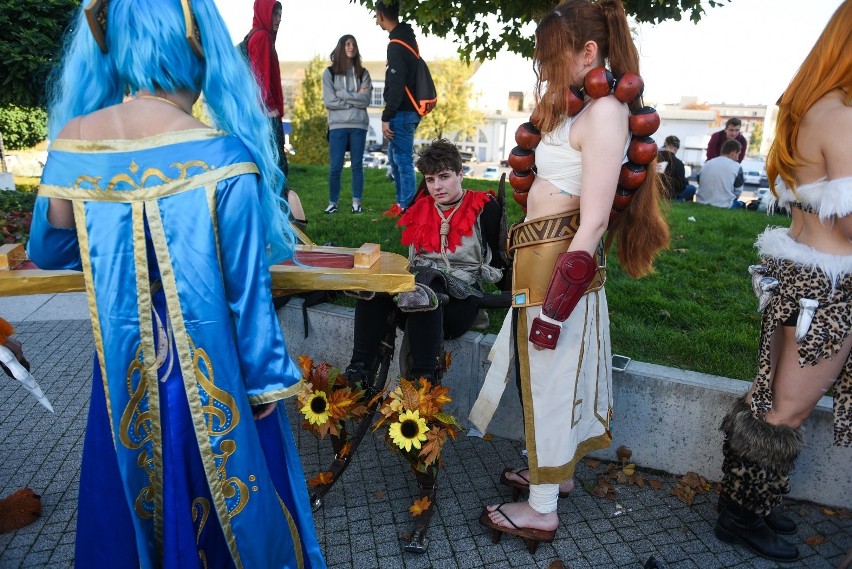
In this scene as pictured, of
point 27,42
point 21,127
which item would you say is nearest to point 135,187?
point 27,42

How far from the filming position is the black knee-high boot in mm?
2289

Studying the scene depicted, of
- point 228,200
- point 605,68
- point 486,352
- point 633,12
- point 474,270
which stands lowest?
point 486,352

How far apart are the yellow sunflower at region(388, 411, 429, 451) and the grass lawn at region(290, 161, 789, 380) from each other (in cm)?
135

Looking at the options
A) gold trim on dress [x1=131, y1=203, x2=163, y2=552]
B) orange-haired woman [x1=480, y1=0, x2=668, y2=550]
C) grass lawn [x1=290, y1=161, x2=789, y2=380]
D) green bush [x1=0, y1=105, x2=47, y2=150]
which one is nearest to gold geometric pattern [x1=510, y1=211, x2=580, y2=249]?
orange-haired woman [x1=480, y1=0, x2=668, y2=550]

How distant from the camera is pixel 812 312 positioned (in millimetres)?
2076

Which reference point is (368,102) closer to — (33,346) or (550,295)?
(33,346)

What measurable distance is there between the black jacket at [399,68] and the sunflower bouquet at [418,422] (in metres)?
3.86

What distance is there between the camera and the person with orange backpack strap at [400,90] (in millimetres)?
5586

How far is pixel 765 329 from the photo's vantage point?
2.27 metres

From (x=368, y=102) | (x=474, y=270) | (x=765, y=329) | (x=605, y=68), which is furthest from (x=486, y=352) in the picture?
(x=368, y=102)

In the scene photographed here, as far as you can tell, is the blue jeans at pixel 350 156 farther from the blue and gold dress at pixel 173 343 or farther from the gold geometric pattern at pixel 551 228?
the blue and gold dress at pixel 173 343

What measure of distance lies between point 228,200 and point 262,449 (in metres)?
0.73

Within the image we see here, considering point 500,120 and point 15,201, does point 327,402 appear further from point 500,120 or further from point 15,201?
point 500,120

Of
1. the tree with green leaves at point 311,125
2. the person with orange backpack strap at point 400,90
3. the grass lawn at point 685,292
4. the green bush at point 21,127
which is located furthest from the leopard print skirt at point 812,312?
the tree with green leaves at point 311,125
